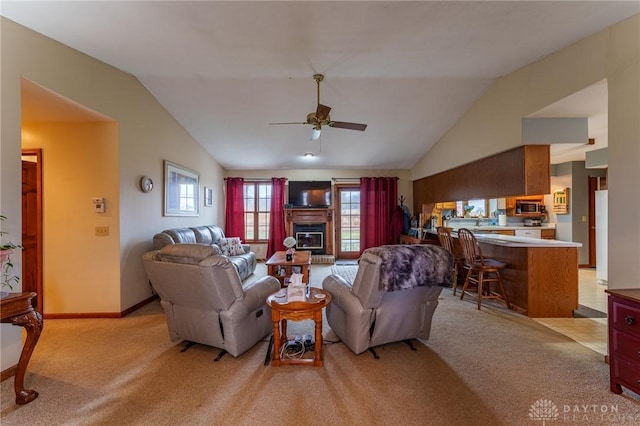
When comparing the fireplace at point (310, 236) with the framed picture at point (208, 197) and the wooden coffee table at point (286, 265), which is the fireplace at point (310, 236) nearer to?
the framed picture at point (208, 197)

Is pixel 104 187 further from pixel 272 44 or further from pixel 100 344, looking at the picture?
pixel 272 44

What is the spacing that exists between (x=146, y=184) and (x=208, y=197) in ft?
7.44

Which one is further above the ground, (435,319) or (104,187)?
(104,187)

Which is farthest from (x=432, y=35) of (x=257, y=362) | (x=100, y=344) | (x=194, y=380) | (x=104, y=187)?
(x=100, y=344)

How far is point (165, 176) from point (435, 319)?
4369mm

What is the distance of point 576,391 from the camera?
1.96m

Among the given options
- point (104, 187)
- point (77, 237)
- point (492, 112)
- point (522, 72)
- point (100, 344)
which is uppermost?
point (522, 72)

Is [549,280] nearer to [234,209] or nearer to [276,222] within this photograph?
[276,222]

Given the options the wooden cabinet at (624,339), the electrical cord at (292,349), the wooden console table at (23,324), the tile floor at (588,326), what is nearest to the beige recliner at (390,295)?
the electrical cord at (292,349)

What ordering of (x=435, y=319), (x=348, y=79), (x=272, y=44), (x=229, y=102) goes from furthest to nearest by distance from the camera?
(x=229, y=102), (x=348, y=79), (x=435, y=319), (x=272, y=44)

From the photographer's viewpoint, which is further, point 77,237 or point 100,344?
point 77,237

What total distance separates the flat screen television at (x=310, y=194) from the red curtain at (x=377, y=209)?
914 millimetres


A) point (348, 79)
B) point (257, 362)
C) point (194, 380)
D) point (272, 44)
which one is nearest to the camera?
point (194, 380)

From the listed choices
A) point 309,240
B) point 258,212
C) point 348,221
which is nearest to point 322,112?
point 309,240
